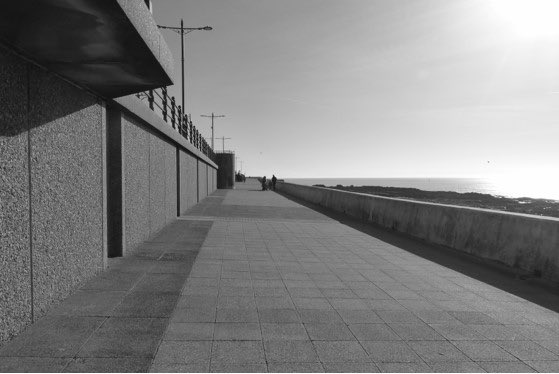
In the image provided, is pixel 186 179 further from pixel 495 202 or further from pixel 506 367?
pixel 495 202

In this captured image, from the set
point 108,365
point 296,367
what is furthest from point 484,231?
point 108,365

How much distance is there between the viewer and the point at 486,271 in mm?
7617

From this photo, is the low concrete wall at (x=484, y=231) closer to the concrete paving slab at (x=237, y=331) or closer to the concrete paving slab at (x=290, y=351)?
the concrete paving slab at (x=290, y=351)

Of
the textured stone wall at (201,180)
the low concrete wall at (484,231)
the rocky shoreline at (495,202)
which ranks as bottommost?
the rocky shoreline at (495,202)

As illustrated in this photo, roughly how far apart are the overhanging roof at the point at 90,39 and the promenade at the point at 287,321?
8.66 feet

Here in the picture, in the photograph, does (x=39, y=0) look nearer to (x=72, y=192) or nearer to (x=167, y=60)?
(x=167, y=60)

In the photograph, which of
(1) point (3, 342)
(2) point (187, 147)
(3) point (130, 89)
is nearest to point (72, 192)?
(3) point (130, 89)

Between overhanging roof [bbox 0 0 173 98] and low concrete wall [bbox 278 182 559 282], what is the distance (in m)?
6.15

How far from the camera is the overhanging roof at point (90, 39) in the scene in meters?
3.19

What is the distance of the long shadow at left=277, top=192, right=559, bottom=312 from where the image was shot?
6.11 metres

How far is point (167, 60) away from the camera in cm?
519

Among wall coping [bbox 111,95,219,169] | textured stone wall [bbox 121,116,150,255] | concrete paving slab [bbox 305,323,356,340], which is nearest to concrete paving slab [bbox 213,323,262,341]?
concrete paving slab [bbox 305,323,356,340]

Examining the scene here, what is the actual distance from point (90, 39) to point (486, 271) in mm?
7063

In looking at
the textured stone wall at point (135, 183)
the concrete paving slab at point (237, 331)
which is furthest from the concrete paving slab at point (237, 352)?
the textured stone wall at point (135, 183)
